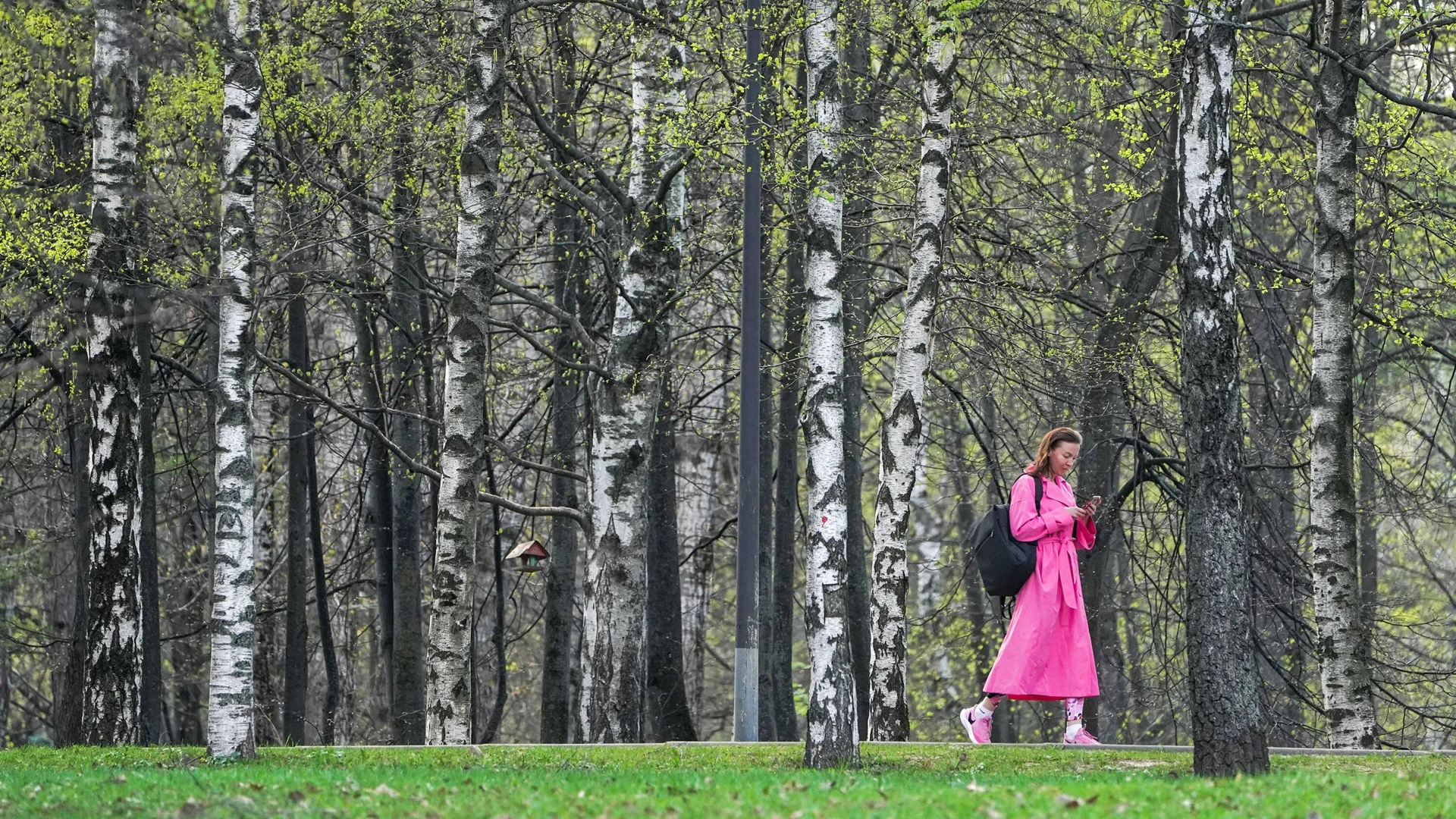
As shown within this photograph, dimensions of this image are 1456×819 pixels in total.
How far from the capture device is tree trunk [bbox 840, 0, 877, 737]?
43.9 ft

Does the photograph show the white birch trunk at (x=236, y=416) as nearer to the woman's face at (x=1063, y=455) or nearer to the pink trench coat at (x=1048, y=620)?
the pink trench coat at (x=1048, y=620)

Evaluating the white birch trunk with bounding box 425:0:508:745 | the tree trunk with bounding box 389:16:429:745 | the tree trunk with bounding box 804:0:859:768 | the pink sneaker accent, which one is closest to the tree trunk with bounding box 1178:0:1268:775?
the tree trunk with bounding box 804:0:859:768

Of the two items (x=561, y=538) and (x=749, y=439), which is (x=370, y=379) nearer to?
(x=561, y=538)

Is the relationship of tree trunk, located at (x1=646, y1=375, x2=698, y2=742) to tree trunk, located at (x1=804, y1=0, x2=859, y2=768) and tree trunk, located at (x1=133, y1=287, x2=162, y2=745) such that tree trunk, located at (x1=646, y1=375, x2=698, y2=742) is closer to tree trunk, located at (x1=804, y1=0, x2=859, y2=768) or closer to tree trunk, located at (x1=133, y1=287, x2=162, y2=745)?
tree trunk, located at (x1=133, y1=287, x2=162, y2=745)

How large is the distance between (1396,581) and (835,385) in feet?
71.5

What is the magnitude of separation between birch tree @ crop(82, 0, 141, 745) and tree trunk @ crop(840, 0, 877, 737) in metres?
5.48

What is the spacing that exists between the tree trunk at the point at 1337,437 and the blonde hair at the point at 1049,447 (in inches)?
119

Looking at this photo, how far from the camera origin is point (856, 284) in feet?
52.1

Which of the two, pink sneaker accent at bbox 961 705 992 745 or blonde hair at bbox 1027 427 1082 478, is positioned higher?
blonde hair at bbox 1027 427 1082 478

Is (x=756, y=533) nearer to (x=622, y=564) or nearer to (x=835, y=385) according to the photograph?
(x=622, y=564)

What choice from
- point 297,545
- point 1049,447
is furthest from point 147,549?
point 1049,447

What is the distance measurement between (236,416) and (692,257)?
6002 millimetres

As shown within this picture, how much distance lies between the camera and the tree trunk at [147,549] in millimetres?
12695

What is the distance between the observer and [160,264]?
1343 centimetres
